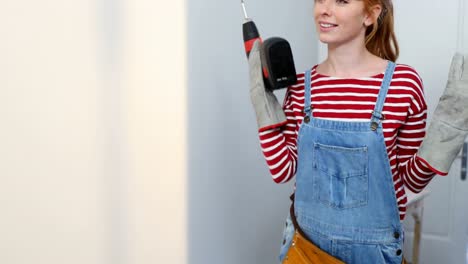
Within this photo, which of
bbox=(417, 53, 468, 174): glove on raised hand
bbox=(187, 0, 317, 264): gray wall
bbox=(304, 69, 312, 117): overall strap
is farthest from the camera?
bbox=(187, 0, 317, 264): gray wall

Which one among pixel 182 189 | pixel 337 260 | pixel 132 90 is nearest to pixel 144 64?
pixel 132 90

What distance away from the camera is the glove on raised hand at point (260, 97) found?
3.19 feet

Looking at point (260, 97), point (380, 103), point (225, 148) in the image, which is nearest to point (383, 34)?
point (380, 103)

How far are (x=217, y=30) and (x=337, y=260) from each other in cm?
60

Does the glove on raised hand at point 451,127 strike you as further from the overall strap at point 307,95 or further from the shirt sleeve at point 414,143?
the overall strap at point 307,95

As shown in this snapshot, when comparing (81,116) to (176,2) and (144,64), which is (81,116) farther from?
(176,2)

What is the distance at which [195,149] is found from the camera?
1.15m

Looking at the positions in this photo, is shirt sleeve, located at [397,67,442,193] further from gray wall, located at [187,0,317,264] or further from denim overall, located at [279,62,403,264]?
gray wall, located at [187,0,317,264]

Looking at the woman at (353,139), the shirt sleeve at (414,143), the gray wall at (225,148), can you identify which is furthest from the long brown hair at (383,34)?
the gray wall at (225,148)

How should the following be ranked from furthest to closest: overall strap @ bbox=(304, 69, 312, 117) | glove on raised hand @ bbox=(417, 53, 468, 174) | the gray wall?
the gray wall → overall strap @ bbox=(304, 69, 312, 117) → glove on raised hand @ bbox=(417, 53, 468, 174)

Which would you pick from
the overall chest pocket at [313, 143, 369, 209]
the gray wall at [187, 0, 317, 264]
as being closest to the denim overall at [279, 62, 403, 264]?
the overall chest pocket at [313, 143, 369, 209]

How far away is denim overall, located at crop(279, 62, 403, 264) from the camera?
93cm

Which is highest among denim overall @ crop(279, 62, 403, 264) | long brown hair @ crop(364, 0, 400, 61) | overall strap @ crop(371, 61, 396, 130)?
long brown hair @ crop(364, 0, 400, 61)

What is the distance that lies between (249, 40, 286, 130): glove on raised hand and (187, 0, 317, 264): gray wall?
0.19m
